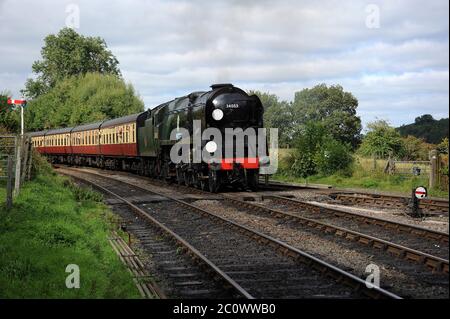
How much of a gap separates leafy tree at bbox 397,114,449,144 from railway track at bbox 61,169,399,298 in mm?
37974

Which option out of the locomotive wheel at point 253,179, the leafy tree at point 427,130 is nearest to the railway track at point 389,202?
the locomotive wheel at point 253,179

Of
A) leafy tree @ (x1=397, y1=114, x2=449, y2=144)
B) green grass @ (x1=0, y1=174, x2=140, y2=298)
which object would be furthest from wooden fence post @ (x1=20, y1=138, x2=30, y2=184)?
leafy tree @ (x1=397, y1=114, x2=449, y2=144)

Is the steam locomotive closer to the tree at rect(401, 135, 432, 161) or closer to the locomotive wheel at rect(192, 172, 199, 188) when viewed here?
the locomotive wheel at rect(192, 172, 199, 188)

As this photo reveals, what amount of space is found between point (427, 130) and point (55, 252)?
5795 cm

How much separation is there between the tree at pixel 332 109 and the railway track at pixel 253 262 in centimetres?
4273

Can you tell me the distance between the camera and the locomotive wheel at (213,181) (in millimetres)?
19547

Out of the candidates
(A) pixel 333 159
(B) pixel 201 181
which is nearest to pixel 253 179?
(B) pixel 201 181

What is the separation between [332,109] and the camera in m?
59.1

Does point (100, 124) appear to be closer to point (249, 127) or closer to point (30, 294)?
point (249, 127)

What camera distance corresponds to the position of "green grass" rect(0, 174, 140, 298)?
728 cm

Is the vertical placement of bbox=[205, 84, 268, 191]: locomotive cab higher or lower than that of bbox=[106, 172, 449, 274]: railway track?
higher

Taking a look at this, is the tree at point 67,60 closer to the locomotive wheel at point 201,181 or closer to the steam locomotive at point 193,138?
the steam locomotive at point 193,138

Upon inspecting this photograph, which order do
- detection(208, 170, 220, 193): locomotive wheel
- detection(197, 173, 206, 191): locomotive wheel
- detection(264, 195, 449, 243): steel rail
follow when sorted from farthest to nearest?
detection(197, 173, 206, 191): locomotive wheel
detection(208, 170, 220, 193): locomotive wheel
detection(264, 195, 449, 243): steel rail

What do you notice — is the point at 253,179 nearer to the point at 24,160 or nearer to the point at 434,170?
the point at 434,170
